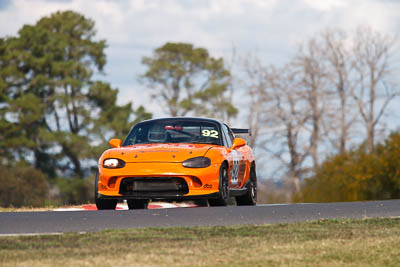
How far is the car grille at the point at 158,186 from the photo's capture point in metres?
12.3

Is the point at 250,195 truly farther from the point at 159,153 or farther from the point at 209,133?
the point at 159,153

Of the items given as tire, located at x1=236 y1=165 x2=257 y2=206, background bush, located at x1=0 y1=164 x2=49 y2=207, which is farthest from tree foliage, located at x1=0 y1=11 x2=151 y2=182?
tire, located at x1=236 y1=165 x2=257 y2=206

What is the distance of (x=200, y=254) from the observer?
7.01m

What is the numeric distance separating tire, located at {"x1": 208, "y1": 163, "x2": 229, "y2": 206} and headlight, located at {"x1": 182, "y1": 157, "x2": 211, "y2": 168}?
28 cm

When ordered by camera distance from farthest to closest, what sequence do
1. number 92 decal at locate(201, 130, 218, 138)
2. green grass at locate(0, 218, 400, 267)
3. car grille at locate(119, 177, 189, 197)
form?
number 92 decal at locate(201, 130, 218, 138), car grille at locate(119, 177, 189, 197), green grass at locate(0, 218, 400, 267)

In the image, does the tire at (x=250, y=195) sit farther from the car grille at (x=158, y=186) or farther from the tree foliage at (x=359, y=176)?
the tree foliage at (x=359, y=176)

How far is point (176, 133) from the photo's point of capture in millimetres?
13703

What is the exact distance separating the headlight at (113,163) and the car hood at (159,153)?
0.06 meters

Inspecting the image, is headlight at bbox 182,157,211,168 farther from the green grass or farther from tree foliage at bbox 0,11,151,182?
tree foliage at bbox 0,11,151,182

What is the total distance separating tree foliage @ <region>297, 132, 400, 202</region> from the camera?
3812cm

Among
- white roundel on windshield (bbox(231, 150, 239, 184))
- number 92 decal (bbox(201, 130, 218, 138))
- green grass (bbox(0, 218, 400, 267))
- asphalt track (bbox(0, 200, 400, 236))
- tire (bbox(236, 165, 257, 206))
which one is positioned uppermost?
number 92 decal (bbox(201, 130, 218, 138))

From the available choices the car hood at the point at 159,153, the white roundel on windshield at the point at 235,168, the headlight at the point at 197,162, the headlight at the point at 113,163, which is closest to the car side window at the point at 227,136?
the white roundel on windshield at the point at 235,168

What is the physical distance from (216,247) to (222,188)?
527cm

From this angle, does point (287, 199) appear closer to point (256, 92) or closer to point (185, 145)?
point (256, 92)
